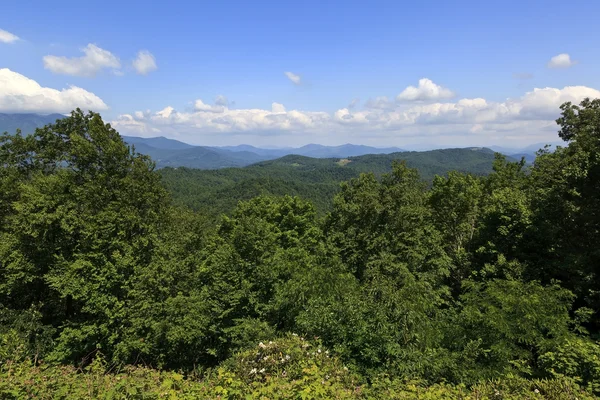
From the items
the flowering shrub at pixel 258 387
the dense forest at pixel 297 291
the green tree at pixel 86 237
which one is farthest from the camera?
the green tree at pixel 86 237

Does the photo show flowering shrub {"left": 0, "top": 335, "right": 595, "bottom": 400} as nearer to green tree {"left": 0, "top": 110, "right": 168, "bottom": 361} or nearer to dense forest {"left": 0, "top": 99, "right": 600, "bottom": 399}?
dense forest {"left": 0, "top": 99, "right": 600, "bottom": 399}

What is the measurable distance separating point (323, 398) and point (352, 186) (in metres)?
17.9

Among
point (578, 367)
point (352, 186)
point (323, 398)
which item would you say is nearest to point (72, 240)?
point (323, 398)

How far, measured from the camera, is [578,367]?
717cm

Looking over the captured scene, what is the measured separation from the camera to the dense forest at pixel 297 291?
6.93 m

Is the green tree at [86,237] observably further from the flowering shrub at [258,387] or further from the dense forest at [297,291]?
the flowering shrub at [258,387]

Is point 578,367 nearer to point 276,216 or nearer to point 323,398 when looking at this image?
point 323,398

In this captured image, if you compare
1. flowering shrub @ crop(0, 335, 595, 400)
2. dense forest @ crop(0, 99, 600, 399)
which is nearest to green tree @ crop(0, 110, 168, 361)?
dense forest @ crop(0, 99, 600, 399)

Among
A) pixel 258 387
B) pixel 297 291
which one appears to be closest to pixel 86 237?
pixel 297 291

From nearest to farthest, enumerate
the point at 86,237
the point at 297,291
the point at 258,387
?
the point at 258,387, the point at 297,291, the point at 86,237

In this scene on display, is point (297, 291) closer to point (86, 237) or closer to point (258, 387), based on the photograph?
point (258, 387)

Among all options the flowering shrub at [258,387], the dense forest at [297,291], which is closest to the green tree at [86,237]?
the dense forest at [297,291]

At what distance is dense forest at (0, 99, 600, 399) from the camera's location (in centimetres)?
693

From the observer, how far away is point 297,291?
12.6 meters
